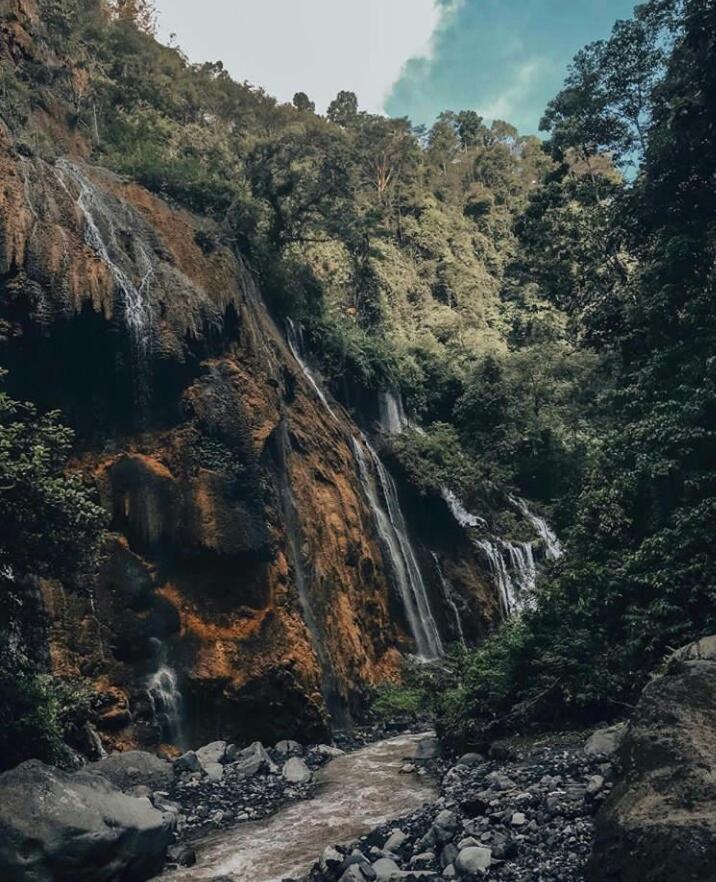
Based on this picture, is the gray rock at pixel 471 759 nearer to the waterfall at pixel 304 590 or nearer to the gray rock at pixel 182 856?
the gray rock at pixel 182 856

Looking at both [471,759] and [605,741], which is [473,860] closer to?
[605,741]

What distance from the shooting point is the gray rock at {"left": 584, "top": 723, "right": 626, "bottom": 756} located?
26.9 ft

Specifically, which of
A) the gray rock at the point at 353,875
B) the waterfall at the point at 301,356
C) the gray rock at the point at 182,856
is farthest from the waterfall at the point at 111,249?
the gray rock at the point at 353,875

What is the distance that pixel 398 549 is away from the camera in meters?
22.8

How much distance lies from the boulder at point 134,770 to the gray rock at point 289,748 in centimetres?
219

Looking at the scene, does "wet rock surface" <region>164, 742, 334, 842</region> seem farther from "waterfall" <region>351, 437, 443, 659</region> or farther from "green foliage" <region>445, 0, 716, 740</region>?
"waterfall" <region>351, 437, 443, 659</region>

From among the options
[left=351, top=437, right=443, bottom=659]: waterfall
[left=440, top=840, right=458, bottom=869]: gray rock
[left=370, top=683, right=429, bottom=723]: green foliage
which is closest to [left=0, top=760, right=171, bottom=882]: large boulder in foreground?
[left=440, top=840, right=458, bottom=869]: gray rock

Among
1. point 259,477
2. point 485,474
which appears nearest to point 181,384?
point 259,477

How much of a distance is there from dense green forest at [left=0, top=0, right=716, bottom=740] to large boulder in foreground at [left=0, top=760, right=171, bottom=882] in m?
3.95

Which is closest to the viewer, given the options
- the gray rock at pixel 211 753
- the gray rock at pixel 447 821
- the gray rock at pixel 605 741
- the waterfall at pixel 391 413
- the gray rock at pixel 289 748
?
the gray rock at pixel 447 821

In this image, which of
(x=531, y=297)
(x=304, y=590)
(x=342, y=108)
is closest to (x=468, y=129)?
(x=342, y=108)

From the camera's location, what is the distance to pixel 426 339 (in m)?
37.2

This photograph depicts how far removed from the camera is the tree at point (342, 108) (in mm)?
59469

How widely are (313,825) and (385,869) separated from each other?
297 centimetres
